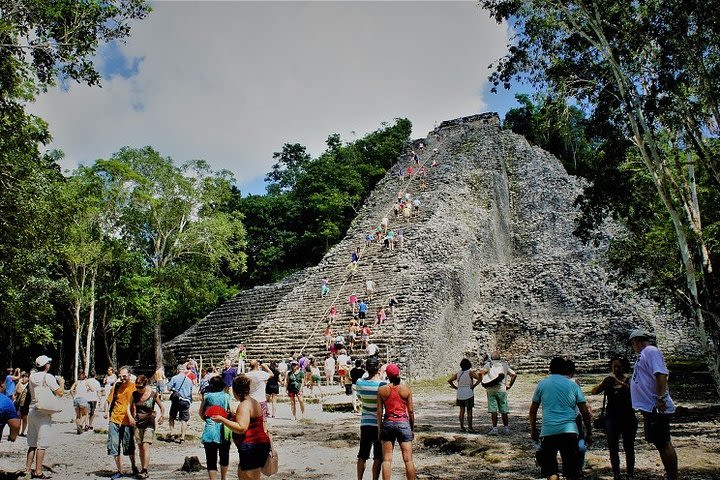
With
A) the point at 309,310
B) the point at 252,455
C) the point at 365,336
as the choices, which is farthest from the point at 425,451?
the point at 309,310

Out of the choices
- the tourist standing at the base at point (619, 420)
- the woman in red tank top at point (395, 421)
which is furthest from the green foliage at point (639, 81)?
the woman in red tank top at point (395, 421)

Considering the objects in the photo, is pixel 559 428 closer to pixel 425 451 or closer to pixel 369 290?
pixel 425 451

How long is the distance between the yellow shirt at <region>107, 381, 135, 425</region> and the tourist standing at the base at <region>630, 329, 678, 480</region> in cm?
587

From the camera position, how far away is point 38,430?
21.0 ft

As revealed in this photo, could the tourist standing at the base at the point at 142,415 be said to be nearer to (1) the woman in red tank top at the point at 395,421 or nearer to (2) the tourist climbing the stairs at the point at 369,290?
(1) the woman in red tank top at the point at 395,421

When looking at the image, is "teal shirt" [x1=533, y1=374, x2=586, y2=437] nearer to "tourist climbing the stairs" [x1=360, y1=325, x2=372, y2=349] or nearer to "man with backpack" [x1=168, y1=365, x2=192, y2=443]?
"man with backpack" [x1=168, y1=365, x2=192, y2=443]

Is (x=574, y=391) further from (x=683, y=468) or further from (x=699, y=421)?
(x=699, y=421)

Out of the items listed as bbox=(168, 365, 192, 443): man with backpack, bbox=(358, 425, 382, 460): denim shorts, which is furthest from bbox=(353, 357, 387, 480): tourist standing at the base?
bbox=(168, 365, 192, 443): man with backpack

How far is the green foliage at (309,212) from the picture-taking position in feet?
124

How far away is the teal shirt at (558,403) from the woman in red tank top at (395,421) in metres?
1.35

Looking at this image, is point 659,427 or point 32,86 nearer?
point 659,427

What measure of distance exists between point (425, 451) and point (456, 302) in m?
13.6

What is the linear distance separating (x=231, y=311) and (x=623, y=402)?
74.3ft

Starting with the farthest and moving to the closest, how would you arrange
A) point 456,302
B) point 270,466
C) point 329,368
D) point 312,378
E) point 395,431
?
1. point 456,302
2. point 329,368
3. point 312,378
4. point 395,431
5. point 270,466
